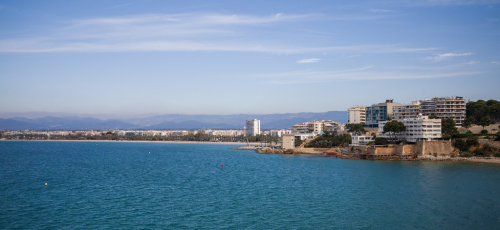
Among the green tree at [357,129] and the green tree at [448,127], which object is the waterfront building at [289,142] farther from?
the green tree at [448,127]

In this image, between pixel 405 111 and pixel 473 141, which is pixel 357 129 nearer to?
pixel 405 111

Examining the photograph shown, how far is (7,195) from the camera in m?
22.1

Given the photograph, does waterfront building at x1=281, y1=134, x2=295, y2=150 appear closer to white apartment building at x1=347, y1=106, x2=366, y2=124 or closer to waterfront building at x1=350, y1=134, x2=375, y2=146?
waterfront building at x1=350, y1=134, x2=375, y2=146

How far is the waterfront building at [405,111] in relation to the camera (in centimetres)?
6569

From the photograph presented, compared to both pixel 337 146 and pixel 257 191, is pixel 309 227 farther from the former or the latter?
pixel 337 146

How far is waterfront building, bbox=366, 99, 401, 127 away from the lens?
68500 mm

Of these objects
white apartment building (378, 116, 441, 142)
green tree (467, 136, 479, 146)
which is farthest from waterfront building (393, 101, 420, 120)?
green tree (467, 136, 479, 146)

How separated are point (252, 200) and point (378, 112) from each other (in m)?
54.7

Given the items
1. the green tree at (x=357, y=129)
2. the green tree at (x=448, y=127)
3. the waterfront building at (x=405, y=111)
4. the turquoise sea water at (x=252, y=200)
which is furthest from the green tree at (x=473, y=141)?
the waterfront building at (x=405, y=111)

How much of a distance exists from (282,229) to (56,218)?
1011cm

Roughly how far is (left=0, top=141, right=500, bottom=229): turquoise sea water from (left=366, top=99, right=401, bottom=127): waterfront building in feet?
117

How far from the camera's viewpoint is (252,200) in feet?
71.1

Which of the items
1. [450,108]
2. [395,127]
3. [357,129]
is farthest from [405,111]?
[395,127]

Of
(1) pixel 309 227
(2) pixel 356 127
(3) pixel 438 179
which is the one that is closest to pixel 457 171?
(3) pixel 438 179
